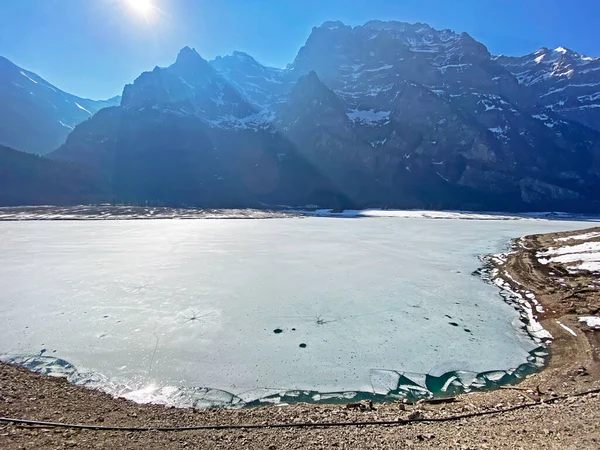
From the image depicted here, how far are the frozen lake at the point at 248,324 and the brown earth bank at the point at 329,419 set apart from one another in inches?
40.8

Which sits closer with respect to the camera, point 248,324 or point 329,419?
point 329,419

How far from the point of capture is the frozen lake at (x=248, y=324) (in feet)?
36.3

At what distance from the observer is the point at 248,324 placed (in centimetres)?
1494

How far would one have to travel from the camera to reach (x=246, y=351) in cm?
1256

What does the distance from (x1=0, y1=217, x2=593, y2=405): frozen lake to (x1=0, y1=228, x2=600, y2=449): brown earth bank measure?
1.04 metres

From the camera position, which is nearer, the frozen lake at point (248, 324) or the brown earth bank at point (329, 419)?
the brown earth bank at point (329, 419)

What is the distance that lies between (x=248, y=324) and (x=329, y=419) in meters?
7.23

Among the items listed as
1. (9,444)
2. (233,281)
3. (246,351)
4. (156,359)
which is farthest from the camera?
(233,281)

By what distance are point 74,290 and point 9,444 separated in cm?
1370

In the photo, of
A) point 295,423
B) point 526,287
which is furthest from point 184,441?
point 526,287

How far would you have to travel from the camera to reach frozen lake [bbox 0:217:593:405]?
11.1 m

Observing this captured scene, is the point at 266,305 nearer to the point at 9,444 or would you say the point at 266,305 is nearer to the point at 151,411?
the point at 151,411

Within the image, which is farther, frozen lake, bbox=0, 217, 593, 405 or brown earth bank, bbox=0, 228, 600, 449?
frozen lake, bbox=0, 217, 593, 405

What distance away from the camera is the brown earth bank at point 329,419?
23.5ft
